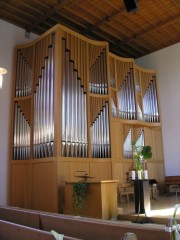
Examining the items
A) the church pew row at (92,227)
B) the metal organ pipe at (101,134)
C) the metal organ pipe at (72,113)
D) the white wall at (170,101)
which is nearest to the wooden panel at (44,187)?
the metal organ pipe at (72,113)

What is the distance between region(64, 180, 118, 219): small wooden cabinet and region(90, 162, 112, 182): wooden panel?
5.40 feet

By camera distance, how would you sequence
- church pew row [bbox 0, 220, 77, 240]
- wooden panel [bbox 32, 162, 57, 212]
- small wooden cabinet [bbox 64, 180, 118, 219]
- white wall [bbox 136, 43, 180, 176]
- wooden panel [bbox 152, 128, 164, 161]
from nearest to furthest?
church pew row [bbox 0, 220, 77, 240] → small wooden cabinet [bbox 64, 180, 118, 219] → wooden panel [bbox 32, 162, 57, 212] → white wall [bbox 136, 43, 180, 176] → wooden panel [bbox 152, 128, 164, 161]

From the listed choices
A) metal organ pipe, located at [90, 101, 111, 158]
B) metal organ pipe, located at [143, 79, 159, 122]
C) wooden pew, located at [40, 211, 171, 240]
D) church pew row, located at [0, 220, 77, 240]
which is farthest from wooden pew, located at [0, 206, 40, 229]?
metal organ pipe, located at [143, 79, 159, 122]

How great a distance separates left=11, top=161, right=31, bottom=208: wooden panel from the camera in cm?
748

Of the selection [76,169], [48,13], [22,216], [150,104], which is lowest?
[22,216]

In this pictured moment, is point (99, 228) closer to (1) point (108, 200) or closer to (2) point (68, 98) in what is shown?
(1) point (108, 200)

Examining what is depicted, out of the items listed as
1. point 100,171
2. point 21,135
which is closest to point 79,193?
point 100,171

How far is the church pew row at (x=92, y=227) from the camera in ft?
7.33

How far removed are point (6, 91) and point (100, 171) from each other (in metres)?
3.48

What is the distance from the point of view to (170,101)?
33.8ft

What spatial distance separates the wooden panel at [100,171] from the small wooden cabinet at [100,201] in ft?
5.40

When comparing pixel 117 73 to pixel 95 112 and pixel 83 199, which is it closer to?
pixel 95 112

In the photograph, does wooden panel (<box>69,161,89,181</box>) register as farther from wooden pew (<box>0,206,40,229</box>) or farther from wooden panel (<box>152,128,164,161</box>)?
wooden panel (<box>152,128,164,161</box>)

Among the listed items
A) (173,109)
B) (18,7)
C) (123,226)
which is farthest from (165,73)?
(123,226)
